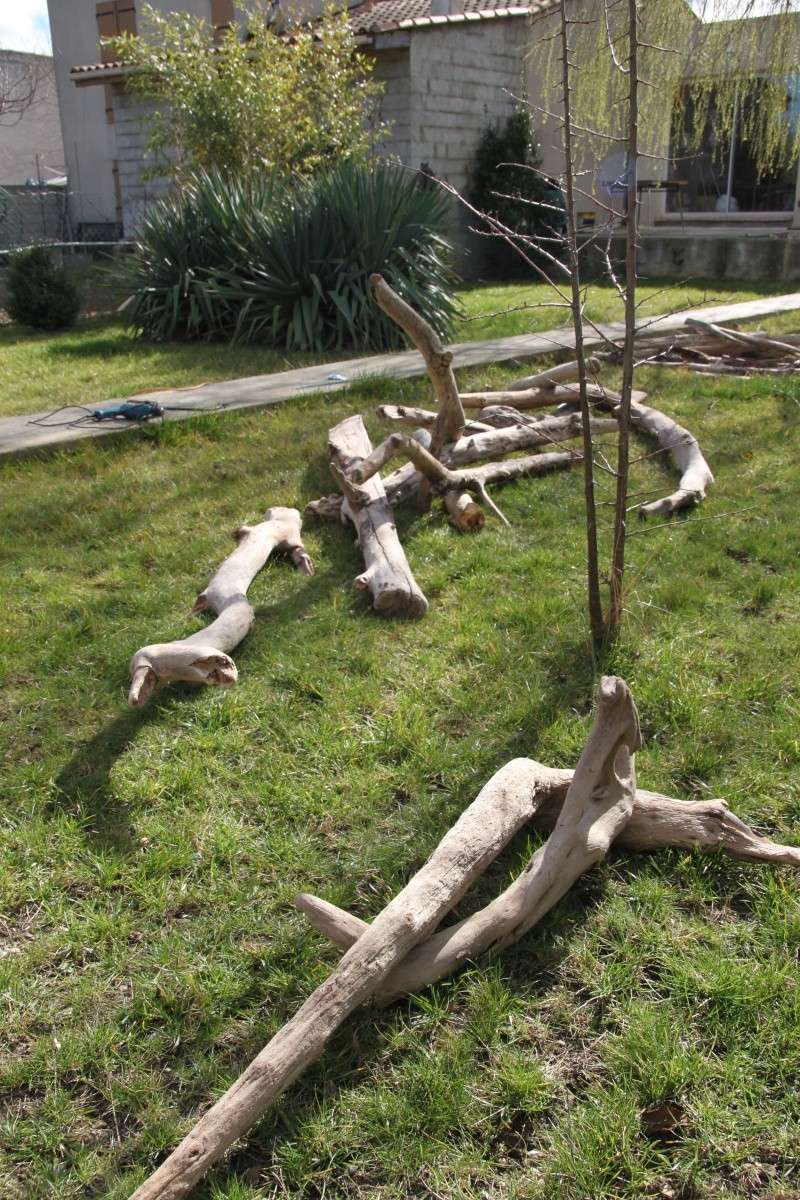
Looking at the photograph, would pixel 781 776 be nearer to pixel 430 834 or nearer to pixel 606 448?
pixel 430 834

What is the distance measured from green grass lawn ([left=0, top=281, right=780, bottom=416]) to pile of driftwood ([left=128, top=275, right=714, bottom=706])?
3.41ft

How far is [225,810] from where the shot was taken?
10.2 feet

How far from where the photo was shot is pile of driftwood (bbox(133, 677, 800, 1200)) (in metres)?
1.97

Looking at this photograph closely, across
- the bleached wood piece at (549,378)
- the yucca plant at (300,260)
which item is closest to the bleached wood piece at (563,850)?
the bleached wood piece at (549,378)

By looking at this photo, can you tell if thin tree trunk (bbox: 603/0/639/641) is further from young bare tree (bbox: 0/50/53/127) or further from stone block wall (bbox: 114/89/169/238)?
young bare tree (bbox: 0/50/53/127)

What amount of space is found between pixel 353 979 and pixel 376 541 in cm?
273

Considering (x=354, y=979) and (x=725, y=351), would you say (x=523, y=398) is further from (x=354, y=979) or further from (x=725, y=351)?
(x=354, y=979)

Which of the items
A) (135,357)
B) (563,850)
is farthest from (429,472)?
(135,357)

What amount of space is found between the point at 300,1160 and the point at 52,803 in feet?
5.15

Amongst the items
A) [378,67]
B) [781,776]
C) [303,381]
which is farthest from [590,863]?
[378,67]

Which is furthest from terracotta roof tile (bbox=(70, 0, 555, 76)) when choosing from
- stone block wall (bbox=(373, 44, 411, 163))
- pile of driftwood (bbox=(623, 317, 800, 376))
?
pile of driftwood (bbox=(623, 317, 800, 376))

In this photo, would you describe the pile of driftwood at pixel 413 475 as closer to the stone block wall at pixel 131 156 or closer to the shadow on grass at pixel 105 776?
the shadow on grass at pixel 105 776

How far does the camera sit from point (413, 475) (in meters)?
5.52

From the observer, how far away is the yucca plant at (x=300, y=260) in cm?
974
